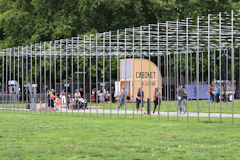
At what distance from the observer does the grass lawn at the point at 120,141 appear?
13898 mm

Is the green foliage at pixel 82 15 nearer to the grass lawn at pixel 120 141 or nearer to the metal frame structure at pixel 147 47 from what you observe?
the metal frame structure at pixel 147 47

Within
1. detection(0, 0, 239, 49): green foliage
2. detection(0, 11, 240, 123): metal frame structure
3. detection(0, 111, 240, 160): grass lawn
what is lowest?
detection(0, 111, 240, 160): grass lawn

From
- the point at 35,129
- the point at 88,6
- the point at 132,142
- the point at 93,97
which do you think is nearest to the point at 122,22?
the point at 88,6

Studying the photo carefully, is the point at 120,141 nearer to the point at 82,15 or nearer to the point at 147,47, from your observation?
the point at 147,47

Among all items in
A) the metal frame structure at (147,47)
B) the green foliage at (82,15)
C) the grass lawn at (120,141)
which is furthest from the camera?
the green foliage at (82,15)

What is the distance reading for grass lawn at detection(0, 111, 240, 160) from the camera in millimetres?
13898

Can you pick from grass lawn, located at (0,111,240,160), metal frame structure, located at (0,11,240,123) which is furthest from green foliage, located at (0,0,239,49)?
grass lawn, located at (0,111,240,160)

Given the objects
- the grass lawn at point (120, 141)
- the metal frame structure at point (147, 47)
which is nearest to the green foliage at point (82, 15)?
the metal frame structure at point (147, 47)

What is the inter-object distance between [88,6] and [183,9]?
9483 millimetres

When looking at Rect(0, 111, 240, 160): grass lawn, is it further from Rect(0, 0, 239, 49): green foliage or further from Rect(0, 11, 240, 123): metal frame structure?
Rect(0, 0, 239, 49): green foliage

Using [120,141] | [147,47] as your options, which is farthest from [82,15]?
[120,141]

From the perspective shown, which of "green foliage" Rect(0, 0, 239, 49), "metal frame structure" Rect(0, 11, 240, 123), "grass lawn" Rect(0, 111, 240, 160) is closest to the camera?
"grass lawn" Rect(0, 111, 240, 160)

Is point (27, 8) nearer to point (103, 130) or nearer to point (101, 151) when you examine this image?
point (103, 130)

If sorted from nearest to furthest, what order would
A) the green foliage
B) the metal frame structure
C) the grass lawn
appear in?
the grass lawn, the metal frame structure, the green foliage
